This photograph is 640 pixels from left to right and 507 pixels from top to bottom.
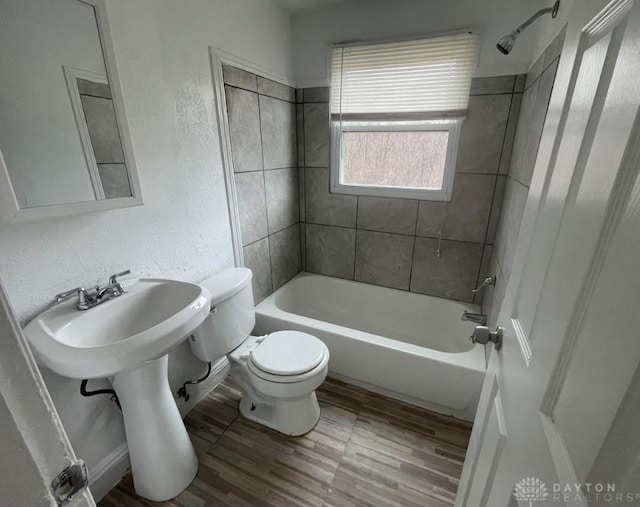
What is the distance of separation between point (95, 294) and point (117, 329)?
16cm

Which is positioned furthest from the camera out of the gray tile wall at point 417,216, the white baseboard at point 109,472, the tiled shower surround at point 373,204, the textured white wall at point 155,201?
the gray tile wall at point 417,216

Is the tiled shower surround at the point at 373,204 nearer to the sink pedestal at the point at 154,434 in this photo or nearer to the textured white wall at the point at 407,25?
the textured white wall at the point at 407,25

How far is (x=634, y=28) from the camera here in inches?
14.2

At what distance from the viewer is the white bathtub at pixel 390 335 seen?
1560mm

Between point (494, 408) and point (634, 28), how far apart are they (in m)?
0.80

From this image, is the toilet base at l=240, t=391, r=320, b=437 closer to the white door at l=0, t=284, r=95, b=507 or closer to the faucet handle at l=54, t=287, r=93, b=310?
the faucet handle at l=54, t=287, r=93, b=310

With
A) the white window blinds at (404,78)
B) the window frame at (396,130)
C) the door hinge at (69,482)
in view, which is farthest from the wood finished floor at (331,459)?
the white window blinds at (404,78)

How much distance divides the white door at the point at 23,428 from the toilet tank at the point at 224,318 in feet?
3.58

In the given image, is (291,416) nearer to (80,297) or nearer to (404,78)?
(80,297)

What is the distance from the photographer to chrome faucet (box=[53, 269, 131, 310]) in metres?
1.03

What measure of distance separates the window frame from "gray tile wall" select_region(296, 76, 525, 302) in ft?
0.14

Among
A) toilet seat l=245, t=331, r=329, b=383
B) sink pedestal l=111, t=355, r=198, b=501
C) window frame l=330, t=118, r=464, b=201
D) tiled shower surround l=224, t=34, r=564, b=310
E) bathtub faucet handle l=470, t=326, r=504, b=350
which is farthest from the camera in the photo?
window frame l=330, t=118, r=464, b=201

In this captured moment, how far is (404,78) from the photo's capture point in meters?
1.84

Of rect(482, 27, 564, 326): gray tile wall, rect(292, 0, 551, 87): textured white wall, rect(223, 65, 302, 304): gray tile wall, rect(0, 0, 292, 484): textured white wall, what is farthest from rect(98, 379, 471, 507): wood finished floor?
rect(292, 0, 551, 87): textured white wall
